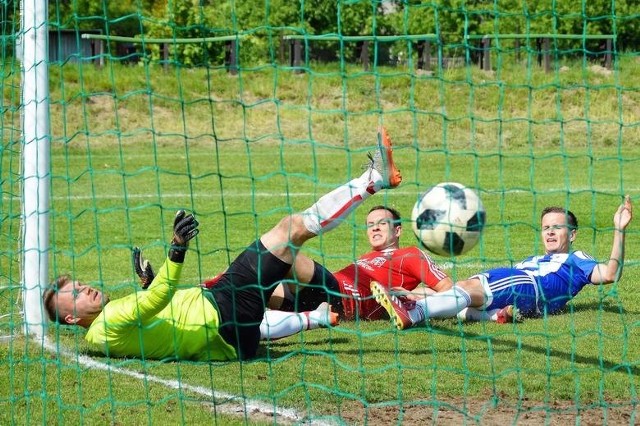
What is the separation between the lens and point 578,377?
5664mm

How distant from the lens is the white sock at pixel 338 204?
583 cm

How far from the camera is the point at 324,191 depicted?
53.0 feet

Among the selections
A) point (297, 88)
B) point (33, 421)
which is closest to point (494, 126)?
point (297, 88)

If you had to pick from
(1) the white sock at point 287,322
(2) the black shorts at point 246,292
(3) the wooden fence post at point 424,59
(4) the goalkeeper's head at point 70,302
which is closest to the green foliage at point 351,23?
(3) the wooden fence post at point 424,59

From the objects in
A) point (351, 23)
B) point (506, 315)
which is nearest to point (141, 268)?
point (506, 315)

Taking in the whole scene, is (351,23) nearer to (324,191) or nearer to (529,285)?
(324,191)

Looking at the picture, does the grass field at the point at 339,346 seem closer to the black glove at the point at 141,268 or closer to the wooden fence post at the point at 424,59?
the black glove at the point at 141,268

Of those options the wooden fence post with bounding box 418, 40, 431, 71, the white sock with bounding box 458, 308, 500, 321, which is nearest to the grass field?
the white sock with bounding box 458, 308, 500, 321

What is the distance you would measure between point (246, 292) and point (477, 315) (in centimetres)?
187

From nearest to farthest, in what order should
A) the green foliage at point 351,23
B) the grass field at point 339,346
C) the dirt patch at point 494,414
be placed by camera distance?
the dirt patch at point 494,414 → the grass field at point 339,346 → the green foliage at point 351,23

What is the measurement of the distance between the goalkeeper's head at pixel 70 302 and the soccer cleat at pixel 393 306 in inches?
65.9

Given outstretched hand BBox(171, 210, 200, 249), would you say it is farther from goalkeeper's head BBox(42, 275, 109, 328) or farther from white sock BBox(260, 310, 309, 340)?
white sock BBox(260, 310, 309, 340)

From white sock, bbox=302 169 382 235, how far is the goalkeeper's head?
1259 mm

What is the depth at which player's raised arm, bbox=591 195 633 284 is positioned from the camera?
5.79 meters
